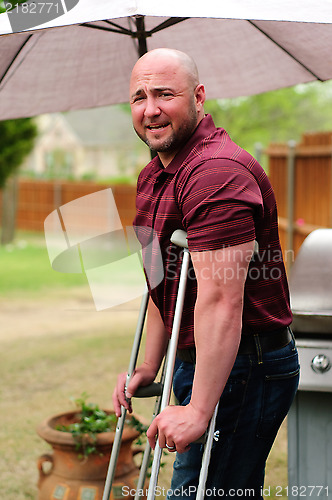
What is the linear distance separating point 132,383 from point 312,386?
0.74 metres

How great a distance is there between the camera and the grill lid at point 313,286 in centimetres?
265

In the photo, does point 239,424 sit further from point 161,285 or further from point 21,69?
point 21,69

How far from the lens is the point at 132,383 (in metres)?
2.52

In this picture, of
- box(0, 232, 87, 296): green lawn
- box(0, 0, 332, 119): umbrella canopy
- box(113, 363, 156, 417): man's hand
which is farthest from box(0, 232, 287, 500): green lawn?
box(0, 0, 332, 119): umbrella canopy

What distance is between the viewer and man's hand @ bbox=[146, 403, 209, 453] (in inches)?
74.0

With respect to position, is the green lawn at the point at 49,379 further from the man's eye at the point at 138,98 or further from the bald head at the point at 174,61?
the bald head at the point at 174,61

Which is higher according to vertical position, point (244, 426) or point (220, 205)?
point (220, 205)

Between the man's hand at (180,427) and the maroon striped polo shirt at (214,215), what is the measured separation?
0.30 meters

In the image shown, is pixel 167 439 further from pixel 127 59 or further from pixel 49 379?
pixel 49 379

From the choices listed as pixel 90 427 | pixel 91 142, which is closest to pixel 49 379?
pixel 90 427

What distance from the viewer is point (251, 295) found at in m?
2.05

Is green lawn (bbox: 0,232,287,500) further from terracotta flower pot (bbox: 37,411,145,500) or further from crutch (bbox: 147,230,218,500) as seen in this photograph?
crutch (bbox: 147,230,218,500)

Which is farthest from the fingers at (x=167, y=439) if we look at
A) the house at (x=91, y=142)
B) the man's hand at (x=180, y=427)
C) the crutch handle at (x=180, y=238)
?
the house at (x=91, y=142)

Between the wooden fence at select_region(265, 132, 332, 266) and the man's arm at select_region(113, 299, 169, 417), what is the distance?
5.83 m
